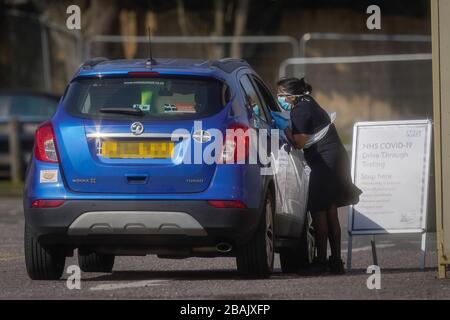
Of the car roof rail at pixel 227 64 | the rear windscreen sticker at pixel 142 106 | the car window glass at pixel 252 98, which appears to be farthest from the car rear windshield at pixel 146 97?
the car window glass at pixel 252 98

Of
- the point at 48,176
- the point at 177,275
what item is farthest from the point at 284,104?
the point at 48,176

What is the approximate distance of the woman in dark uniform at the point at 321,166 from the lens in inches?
480

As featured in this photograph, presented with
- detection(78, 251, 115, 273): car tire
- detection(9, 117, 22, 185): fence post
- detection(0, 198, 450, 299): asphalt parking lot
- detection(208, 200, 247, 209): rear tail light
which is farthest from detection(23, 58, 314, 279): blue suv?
detection(9, 117, 22, 185): fence post

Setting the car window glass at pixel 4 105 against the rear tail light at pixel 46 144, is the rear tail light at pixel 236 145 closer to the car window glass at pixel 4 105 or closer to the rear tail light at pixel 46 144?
the rear tail light at pixel 46 144

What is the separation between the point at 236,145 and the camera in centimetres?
1080

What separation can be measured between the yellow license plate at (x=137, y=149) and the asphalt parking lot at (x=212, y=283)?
38.1 inches

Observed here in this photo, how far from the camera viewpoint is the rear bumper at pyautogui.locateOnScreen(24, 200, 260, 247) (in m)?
10.7

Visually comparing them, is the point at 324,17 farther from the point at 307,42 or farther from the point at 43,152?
the point at 43,152

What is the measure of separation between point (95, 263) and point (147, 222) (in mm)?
1915

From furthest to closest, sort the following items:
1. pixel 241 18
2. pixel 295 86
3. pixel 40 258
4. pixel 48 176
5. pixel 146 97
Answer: pixel 241 18, pixel 295 86, pixel 40 258, pixel 146 97, pixel 48 176

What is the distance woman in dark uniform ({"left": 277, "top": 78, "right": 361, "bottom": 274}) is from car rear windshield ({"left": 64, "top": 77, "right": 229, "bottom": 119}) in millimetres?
1279

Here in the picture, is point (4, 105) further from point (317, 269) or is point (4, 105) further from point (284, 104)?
point (317, 269)

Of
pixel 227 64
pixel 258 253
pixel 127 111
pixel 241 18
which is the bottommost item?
pixel 258 253

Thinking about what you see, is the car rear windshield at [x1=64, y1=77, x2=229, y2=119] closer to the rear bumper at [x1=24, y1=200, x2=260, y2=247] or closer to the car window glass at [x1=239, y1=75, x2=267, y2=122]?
the car window glass at [x1=239, y1=75, x2=267, y2=122]
